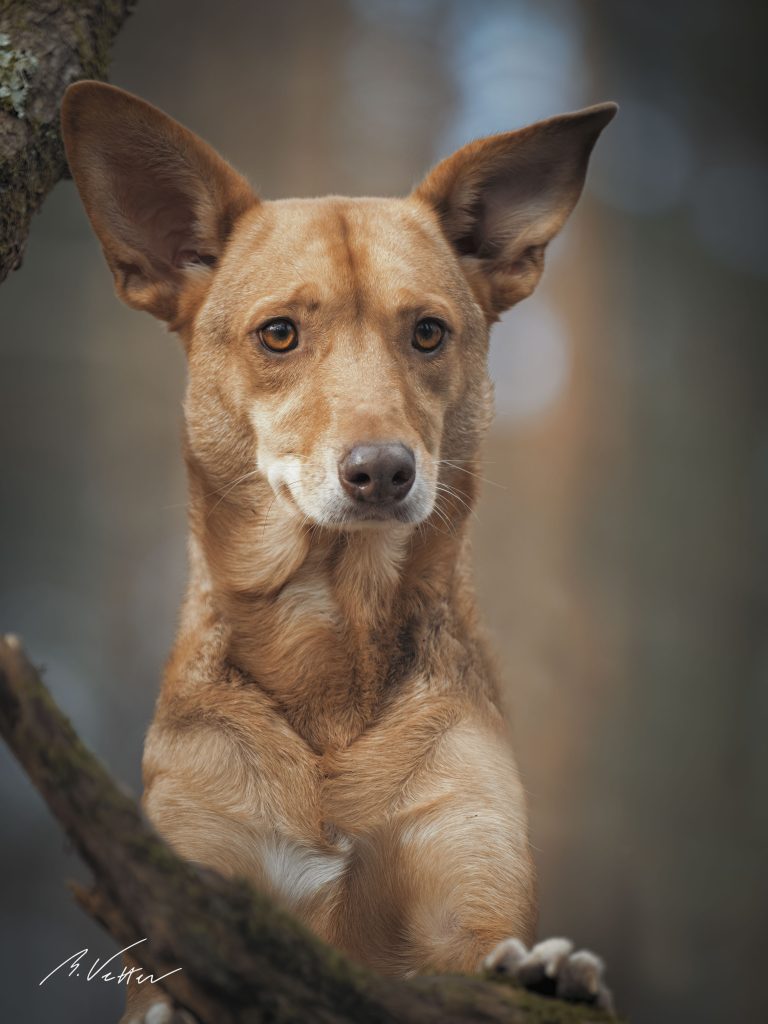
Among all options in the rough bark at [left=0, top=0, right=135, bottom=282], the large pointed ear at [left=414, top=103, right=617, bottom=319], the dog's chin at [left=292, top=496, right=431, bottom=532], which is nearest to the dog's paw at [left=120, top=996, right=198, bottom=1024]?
the dog's chin at [left=292, top=496, right=431, bottom=532]

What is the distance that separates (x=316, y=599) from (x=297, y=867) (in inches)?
26.5

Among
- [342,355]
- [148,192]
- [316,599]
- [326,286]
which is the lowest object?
[316,599]

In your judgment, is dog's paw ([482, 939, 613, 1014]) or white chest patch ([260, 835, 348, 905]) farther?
white chest patch ([260, 835, 348, 905])

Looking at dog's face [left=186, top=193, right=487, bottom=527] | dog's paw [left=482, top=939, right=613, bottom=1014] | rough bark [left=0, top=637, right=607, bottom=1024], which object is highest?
dog's face [left=186, top=193, right=487, bottom=527]

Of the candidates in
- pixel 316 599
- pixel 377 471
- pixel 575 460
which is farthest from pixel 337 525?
pixel 575 460

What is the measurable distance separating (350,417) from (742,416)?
354 centimetres

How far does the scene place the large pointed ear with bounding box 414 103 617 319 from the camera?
278 cm

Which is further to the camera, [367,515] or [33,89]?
[33,89]

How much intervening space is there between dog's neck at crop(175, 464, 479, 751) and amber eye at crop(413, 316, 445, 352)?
0.44 m

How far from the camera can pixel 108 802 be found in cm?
149

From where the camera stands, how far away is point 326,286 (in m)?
2.61

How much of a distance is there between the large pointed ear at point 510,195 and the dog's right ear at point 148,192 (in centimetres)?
59

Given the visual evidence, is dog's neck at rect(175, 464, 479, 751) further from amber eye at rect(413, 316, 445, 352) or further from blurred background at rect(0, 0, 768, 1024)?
blurred background at rect(0, 0, 768, 1024)

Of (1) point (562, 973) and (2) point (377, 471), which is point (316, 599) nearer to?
(2) point (377, 471)
